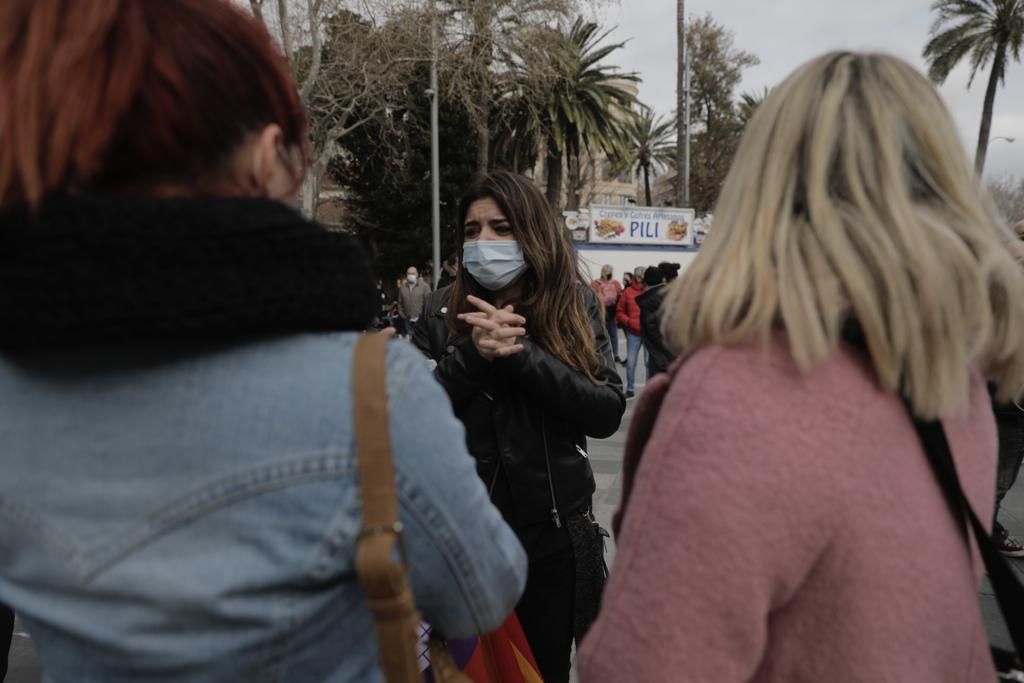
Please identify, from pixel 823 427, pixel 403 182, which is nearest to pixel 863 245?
pixel 823 427

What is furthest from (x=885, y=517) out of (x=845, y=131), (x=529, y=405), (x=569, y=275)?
(x=569, y=275)

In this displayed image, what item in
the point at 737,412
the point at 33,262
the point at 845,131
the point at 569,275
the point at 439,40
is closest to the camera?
the point at 33,262

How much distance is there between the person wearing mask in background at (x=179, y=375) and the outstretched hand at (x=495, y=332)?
1.13m

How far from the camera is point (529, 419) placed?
7.50 feet

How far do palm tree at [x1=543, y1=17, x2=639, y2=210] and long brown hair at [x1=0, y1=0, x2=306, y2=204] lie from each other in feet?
79.4

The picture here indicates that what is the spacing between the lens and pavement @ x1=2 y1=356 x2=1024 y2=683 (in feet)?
10.5

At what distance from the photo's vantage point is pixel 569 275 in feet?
8.11

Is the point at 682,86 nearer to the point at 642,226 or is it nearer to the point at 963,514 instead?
the point at 642,226

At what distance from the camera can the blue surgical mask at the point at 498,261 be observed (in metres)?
2.46

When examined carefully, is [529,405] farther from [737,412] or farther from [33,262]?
[33,262]

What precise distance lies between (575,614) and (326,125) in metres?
19.2

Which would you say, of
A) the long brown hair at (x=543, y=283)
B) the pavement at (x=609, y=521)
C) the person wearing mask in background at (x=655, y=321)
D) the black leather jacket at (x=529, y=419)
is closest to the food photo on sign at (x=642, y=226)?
the person wearing mask in background at (x=655, y=321)

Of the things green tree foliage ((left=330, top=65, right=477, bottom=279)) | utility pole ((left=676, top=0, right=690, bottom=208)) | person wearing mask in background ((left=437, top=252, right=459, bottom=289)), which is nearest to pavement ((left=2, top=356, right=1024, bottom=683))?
person wearing mask in background ((left=437, top=252, right=459, bottom=289))

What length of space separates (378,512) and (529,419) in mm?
1339
